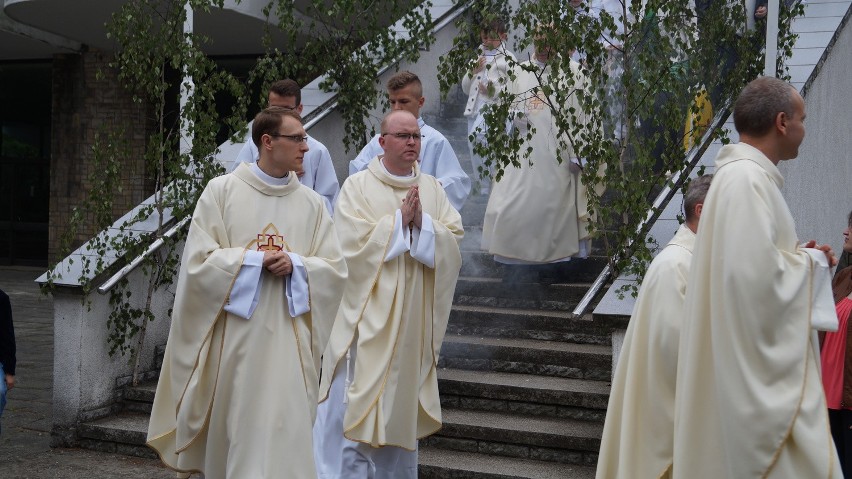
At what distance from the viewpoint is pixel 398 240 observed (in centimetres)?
650

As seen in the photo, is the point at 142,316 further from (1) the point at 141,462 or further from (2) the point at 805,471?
(2) the point at 805,471

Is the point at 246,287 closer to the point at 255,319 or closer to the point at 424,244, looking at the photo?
the point at 255,319

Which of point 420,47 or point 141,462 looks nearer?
point 141,462

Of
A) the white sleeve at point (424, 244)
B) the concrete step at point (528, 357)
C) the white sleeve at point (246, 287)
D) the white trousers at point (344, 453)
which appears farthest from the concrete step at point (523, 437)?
the white sleeve at point (246, 287)

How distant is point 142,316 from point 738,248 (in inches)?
216

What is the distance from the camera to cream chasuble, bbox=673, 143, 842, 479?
4.05 meters

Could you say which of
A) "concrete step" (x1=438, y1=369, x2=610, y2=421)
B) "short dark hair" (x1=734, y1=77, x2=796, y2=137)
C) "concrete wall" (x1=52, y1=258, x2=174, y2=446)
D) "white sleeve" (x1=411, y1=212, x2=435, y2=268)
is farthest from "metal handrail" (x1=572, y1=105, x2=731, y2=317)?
"concrete wall" (x1=52, y1=258, x2=174, y2=446)

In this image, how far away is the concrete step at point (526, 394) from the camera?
7.16 m

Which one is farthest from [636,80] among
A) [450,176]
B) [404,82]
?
[404,82]

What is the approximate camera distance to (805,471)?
4.04m

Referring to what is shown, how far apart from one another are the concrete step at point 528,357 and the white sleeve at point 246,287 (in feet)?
9.02

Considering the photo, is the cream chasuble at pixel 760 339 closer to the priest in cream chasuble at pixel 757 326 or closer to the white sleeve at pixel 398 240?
the priest in cream chasuble at pixel 757 326

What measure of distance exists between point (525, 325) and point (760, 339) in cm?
416

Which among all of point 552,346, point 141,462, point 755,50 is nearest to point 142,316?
point 141,462
